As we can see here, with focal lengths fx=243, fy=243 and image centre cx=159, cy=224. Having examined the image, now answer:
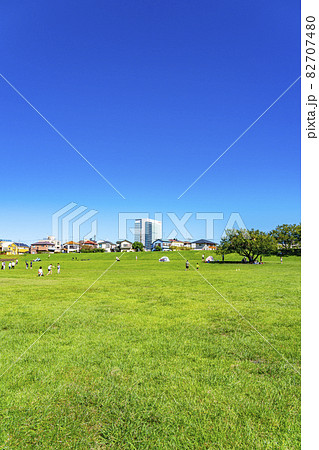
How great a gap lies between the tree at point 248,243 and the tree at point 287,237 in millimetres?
17915

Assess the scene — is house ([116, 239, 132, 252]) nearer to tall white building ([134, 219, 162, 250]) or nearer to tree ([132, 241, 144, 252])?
tree ([132, 241, 144, 252])

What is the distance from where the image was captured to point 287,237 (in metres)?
76.4

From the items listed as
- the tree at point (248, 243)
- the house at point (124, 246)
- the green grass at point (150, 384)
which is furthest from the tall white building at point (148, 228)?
the green grass at point (150, 384)

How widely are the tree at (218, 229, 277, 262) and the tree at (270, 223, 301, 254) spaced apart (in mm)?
17915

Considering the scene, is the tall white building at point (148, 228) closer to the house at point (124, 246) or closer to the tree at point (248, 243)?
the tree at point (248, 243)

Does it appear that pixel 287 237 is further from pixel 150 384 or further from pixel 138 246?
pixel 150 384

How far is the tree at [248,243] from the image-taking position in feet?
194

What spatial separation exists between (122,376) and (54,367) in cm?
155

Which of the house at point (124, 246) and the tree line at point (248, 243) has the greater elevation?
the tree line at point (248, 243)

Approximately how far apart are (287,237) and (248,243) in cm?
2512

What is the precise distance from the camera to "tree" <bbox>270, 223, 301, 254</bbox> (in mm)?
75750
